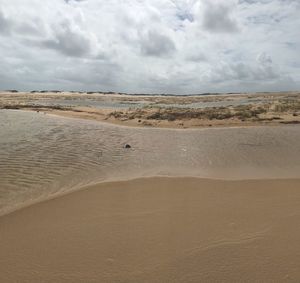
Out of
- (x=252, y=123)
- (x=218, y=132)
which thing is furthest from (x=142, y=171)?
(x=252, y=123)

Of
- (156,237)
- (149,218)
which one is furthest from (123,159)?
(156,237)

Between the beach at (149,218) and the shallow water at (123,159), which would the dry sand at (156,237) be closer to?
the beach at (149,218)

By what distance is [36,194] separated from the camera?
7078mm

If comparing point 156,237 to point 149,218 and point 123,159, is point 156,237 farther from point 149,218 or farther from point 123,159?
point 123,159

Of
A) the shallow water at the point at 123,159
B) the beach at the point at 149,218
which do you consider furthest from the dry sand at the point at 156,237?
the shallow water at the point at 123,159

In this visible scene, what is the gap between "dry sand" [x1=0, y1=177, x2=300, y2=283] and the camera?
156 inches

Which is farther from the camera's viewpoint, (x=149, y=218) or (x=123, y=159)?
(x=123, y=159)

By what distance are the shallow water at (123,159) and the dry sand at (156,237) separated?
4.60 ft

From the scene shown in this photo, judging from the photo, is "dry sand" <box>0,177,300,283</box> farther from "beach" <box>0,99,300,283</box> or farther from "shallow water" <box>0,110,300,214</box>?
"shallow water" <box>0,110,300,214</box>

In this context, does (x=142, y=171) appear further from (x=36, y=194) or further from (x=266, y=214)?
(x=266, y=214)

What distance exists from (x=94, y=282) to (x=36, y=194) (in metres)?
3.77

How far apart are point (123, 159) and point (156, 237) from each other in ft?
20.6

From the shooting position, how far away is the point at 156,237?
4840 millimetres

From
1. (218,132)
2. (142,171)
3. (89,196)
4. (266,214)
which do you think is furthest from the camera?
(218,132)
